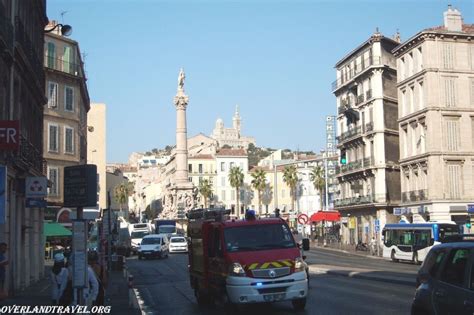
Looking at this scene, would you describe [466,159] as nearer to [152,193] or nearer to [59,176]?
[59,176]

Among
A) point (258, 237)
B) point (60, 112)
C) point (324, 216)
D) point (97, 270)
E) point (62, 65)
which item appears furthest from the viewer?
point (324, 216)

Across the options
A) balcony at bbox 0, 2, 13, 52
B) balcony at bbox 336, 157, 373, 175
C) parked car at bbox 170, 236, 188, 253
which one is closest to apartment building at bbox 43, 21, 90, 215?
parked car at bbox 170, 236, 188, 253

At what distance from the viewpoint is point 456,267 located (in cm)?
877

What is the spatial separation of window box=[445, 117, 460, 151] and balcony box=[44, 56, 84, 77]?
31.0 m

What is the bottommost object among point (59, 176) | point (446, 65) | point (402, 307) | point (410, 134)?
point (402, 307)

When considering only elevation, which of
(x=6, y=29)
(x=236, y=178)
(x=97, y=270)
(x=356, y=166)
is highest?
(x=236, y=178)

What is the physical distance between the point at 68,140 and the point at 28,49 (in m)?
27.0

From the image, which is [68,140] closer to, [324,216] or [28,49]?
[28,49]

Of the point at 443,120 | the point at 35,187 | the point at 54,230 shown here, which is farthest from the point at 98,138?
the point at 35,187

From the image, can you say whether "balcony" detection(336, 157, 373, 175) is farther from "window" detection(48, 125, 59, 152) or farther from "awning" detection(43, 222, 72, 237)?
"awning" detection(43, 222, 72, 237)

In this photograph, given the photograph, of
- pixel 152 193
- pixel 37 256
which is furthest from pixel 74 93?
pixel 152 193

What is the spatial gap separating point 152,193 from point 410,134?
117 meters

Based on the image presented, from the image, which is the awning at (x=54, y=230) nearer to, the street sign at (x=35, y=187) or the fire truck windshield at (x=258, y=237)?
the street sign at (x=35, y=187)

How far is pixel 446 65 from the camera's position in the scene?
183ft
